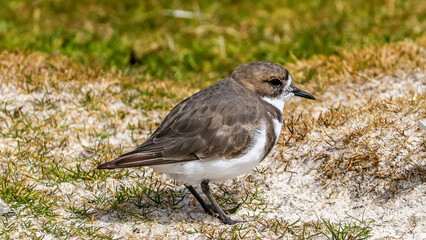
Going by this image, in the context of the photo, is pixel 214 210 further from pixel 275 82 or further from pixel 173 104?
pixel 173 104

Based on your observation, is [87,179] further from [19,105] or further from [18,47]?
[18,47]

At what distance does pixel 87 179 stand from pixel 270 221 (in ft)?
5.78

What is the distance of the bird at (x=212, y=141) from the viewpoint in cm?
463

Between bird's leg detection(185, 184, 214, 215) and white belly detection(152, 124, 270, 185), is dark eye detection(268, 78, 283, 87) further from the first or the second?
bird's leg detection(185, 184, 214, 215)

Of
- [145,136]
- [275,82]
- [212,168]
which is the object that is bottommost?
[145,136]

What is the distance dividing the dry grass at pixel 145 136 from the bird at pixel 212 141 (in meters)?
0.42

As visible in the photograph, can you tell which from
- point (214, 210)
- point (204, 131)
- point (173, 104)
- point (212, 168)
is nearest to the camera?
point (212, 168)

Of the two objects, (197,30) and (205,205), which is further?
(197,30)

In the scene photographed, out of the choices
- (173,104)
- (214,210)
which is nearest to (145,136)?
(173,104)

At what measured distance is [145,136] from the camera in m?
6.32

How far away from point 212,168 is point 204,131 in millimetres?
332

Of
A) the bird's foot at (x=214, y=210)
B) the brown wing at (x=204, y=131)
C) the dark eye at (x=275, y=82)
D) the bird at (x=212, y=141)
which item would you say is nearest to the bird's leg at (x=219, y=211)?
the bird at (x=212, y=141)

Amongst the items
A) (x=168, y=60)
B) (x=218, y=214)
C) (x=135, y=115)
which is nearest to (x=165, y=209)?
(x=218, y=214)

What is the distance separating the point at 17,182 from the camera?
5.14 metres
